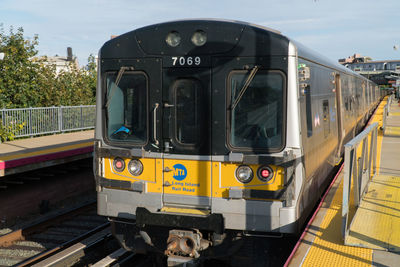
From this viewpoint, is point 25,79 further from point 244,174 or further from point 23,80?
point 244,174

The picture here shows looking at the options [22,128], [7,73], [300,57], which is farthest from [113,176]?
[7,73]

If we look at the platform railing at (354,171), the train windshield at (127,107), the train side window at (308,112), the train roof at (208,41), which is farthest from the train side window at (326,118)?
the train windshield at (127,107)

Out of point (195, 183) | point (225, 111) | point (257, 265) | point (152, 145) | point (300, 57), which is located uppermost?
point (300, 57)

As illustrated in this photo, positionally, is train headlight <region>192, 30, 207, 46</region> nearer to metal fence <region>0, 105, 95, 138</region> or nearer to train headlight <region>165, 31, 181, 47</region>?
train headlight <region>165, 31, 181, 47</region>

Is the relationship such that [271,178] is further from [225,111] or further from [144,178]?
[144,178]

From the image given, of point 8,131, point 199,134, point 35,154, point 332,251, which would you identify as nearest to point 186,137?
point 199,134

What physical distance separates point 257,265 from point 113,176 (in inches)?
79.6

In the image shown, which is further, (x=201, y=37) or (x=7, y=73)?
(x=7, y=73)

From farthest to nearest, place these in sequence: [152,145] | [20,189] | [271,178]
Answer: [20,189] → [152,145] → [271,178]

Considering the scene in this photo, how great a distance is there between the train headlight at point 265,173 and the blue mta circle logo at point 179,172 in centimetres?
85

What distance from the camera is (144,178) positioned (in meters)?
5.33

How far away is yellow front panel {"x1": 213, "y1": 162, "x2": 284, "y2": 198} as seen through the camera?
16.0ft

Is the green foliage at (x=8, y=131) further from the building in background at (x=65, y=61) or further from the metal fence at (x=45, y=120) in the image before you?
the building in background at (x=65, y=61)

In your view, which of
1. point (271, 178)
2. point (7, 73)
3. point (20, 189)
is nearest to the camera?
point (271, 178)
